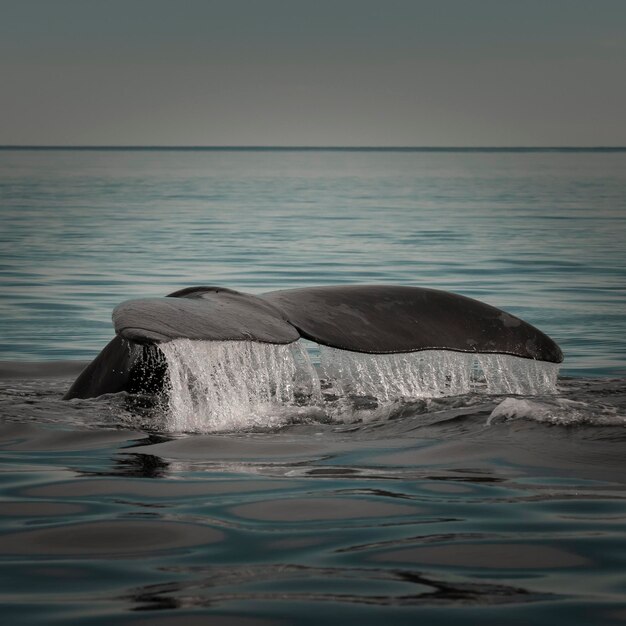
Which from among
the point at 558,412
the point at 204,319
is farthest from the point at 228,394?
the point at 558,412

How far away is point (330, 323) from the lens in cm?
569

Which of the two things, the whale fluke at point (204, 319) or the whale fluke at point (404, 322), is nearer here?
the whale fluke at point (204, 319)

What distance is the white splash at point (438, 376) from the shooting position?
6195 millimetres

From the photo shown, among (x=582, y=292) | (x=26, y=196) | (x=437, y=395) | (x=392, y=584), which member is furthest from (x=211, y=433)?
(x=26, y=196)

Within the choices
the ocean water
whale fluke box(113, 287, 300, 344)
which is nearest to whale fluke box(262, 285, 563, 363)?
whale fluke box(113, 287, 300, 344)

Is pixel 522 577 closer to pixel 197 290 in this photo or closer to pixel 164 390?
pixel 197 290

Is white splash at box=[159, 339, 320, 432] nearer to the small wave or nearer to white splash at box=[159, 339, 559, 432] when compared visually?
white splash at box=[159, 339, 559, 432]

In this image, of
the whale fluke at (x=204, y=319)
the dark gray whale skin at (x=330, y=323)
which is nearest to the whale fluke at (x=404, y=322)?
the dark gray whale skin at (x=330, y=323)

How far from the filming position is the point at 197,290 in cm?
575

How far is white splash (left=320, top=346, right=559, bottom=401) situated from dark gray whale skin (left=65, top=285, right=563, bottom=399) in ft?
0.27

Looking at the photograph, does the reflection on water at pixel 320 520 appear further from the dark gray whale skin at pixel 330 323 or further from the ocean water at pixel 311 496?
the dark gray whale skin at pixel 330 323

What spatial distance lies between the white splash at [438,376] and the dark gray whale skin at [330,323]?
0.27ft

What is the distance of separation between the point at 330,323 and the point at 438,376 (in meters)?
2.33

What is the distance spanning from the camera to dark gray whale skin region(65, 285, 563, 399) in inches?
202
